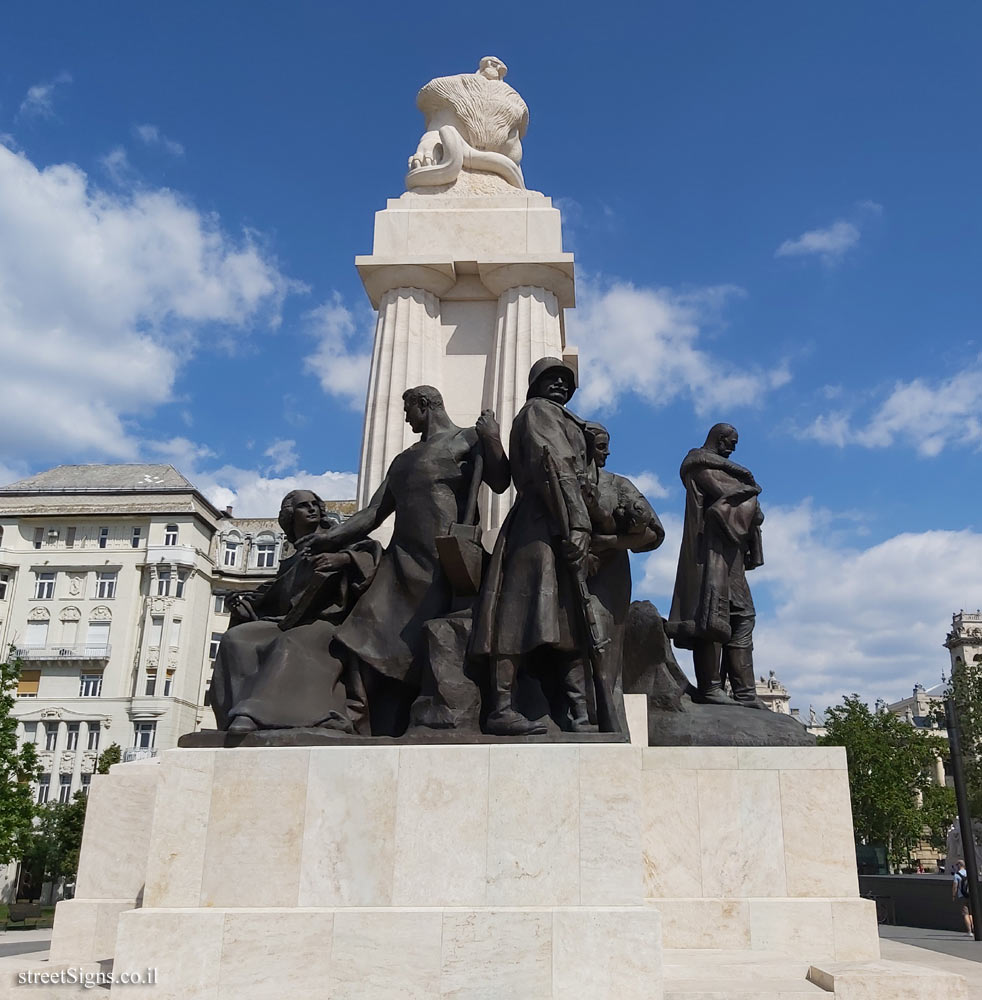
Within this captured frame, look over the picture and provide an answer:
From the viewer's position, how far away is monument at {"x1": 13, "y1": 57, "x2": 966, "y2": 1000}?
5766 millimetres

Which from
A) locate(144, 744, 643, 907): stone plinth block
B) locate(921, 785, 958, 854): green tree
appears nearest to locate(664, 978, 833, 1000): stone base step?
locate(144, 744, 643, 907): stone plinth block

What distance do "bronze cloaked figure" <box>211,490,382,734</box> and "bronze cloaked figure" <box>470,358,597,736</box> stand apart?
1.31m

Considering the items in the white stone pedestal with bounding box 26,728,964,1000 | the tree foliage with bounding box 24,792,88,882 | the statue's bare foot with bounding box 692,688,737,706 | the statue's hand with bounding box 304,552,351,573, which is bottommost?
the tree foliage with bounding box 24,792,88,882

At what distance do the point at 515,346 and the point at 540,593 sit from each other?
6555 millimetres

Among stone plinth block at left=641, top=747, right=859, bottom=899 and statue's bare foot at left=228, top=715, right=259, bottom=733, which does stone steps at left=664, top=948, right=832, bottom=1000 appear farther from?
statue's bare foot at left=228, top=715, right=259, bottom=733

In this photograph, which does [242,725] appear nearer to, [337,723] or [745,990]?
[337,723]

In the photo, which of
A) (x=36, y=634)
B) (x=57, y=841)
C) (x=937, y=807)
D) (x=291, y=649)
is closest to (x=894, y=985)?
(x=291, y=649)

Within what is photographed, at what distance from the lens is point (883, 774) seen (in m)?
52.7

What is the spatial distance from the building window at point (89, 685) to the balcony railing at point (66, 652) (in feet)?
3.84

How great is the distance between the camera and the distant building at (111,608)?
54.8 m

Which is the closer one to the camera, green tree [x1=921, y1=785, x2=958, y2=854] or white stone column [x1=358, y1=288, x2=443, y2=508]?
white stone column [x1=358, y1=288, x2=443, y2=508]

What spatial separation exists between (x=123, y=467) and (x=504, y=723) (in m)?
64.1

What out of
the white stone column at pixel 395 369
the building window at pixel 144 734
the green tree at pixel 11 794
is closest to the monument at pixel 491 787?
the white stone column at pixel 395 369

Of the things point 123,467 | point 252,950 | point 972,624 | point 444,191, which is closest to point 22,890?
point 123,467
